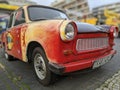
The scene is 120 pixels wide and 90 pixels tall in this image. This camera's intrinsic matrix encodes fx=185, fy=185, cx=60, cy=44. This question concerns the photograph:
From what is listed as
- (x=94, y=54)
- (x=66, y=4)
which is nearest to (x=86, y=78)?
(x=94, y=54)

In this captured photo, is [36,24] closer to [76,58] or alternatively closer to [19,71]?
[76,58]

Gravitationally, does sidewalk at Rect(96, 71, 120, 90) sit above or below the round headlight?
below

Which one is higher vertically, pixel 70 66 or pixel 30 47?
pixel 30 47

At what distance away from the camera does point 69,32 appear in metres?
3.15

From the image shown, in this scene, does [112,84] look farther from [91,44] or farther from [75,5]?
[75,5]

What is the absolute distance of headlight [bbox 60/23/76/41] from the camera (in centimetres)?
306

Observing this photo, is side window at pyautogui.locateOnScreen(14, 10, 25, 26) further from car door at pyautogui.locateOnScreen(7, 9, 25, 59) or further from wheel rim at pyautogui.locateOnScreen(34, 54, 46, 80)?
wheel rim at pyautogui.locateOnScreen(34, 54, 46, 80)

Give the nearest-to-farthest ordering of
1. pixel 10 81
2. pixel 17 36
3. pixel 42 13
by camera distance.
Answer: pixel 10 81 < pixel 17 36 < pixel 42 13

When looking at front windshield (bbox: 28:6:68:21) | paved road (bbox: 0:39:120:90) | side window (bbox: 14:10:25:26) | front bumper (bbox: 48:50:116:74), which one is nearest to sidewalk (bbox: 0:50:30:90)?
paved road (bbox: 0:39:120:90)

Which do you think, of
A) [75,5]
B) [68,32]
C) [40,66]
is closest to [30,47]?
[40,66]

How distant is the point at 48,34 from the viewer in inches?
129

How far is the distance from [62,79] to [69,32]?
4.46 ft

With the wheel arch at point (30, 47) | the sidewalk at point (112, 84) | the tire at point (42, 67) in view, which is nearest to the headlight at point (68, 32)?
the tire at point (42, 67)

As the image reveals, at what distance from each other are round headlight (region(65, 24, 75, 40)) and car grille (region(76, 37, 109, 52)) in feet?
0.73
